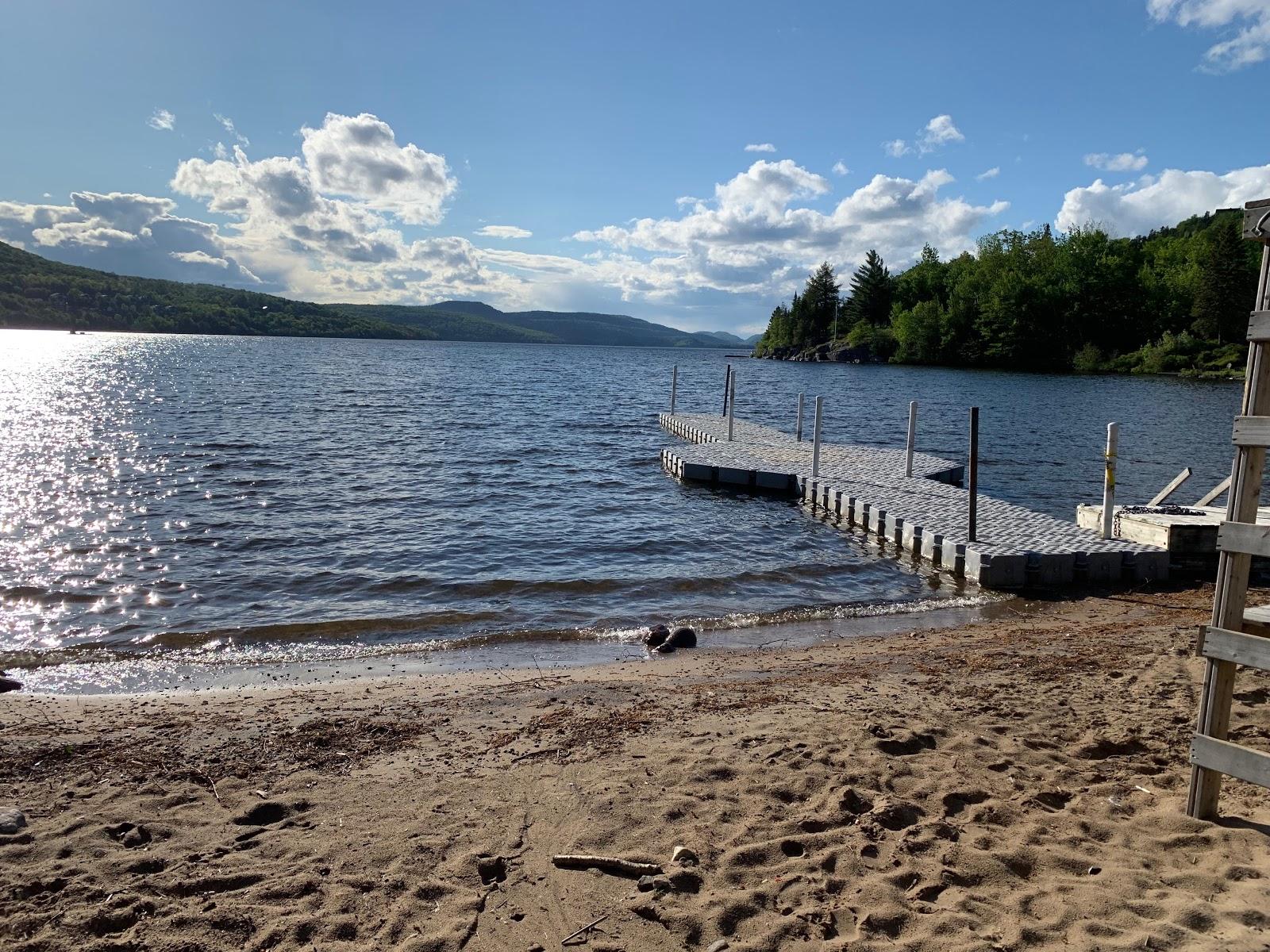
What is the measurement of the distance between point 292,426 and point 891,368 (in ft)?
250

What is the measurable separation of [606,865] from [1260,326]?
13.9 ft

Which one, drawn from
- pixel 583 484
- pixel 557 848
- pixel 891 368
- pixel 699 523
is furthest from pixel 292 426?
pixel 891 368

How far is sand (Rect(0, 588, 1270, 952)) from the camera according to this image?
12.4ft

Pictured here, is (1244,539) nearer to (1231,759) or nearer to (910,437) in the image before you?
(1231,759)

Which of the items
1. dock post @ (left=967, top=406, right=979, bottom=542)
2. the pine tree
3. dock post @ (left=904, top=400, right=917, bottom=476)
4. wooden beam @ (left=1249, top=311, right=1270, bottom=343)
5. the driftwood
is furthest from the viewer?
the pine tree

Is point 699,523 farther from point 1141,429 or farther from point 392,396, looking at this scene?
point 392,396

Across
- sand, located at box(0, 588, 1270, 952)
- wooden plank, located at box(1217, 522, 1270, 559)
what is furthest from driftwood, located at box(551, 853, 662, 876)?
wooden plank, located at box(1217, 522, 1270, 559)

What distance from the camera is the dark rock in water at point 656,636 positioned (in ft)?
31.4

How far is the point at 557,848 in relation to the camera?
14.6 feet

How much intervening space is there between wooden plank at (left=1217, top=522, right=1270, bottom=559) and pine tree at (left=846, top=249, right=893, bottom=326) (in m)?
119

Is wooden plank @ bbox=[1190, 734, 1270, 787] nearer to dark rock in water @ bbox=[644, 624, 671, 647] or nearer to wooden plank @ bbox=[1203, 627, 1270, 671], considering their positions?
wooden plank @ bbox=[1203, 627, 1270, 671]

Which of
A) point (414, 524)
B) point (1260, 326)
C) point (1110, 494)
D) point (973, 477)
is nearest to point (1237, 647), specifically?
point (1260, 326)

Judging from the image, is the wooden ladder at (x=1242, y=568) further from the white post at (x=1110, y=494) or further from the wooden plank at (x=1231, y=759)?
the white post at (x=1110, y=494)

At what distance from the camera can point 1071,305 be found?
299 ft
